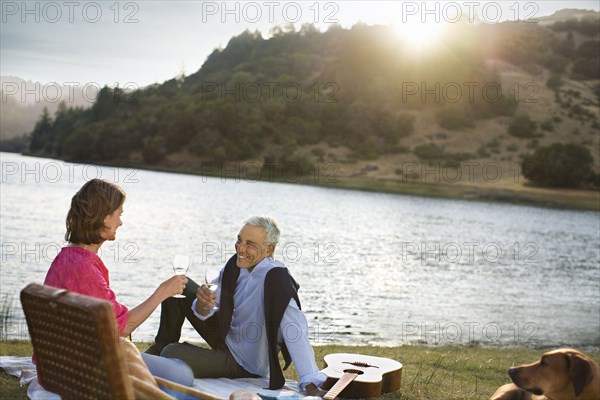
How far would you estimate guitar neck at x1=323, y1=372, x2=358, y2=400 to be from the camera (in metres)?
7.09

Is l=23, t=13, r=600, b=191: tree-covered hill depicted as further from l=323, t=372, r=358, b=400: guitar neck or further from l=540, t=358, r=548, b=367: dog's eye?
l=540, t=358, r=548, b=367: dog's eye

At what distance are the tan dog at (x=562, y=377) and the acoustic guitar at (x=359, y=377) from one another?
2.29 meters

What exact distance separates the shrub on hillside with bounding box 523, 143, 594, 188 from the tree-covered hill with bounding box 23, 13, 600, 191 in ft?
16.3

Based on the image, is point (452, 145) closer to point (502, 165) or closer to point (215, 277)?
point (502, 165)

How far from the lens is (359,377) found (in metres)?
7.71

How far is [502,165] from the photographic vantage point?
289 ft

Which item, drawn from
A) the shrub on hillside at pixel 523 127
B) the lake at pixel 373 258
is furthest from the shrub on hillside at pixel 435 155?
the lake at pixel 373 258

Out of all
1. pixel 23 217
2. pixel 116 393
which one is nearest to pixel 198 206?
pixel 23 217

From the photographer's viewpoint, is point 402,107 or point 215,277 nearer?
point 215,277

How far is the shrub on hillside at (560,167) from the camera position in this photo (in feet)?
252

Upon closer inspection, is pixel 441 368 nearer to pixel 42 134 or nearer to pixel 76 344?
pixel 76 344

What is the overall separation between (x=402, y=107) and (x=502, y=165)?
25.8 metres

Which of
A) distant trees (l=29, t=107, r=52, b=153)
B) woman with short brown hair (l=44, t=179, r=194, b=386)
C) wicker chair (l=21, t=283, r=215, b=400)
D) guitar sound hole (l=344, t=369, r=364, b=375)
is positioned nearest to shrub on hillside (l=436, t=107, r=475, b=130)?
distant trees (l=29, t=107, r=52, b=153)

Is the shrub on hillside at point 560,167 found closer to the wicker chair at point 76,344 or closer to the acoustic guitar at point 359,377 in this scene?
the acoustic guitar at point 359,377
